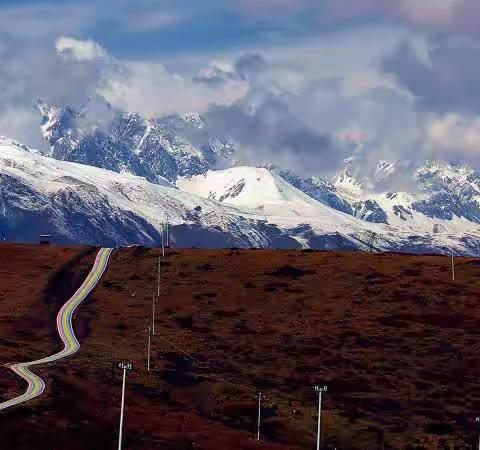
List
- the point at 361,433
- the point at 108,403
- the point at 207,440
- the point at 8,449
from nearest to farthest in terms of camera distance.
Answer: the point at 8,449 → the point at 207,440 → the point at 108,403 → the point at 361,433

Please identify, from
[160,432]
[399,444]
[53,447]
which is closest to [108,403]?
[160,432]

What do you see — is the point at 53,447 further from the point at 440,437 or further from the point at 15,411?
the point at 440,437

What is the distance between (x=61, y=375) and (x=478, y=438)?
6664cm

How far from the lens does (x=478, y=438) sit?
Answer: 196m

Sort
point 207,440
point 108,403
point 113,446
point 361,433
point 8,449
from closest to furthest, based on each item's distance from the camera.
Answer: point 8,449, point 113,446, point 207,440, point 108,403, point 361,433

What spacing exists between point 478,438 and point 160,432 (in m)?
55.3

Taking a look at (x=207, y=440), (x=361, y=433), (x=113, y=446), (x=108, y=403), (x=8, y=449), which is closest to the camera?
(x=8, y=449)

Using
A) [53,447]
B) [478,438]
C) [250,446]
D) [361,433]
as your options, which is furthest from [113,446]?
[478,438]

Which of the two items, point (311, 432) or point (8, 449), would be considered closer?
point (8, 449)

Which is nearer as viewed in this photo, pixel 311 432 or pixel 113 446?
pixel 113 446

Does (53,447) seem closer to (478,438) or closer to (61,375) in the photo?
(61,375)

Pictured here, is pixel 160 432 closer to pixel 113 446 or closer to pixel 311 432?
pixel 113 446

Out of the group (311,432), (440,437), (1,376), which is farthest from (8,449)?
Result: (440,437)

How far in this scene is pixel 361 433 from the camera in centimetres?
19612
